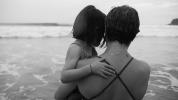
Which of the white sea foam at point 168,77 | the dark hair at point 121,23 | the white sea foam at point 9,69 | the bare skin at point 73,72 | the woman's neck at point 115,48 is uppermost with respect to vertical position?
the dark hair at point 121,23

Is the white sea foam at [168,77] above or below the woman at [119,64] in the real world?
below

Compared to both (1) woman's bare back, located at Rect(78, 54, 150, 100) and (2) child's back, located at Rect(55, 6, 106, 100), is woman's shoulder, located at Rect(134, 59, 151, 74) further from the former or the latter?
(2) child's back, located at Rect(55, 6, 106, 100)

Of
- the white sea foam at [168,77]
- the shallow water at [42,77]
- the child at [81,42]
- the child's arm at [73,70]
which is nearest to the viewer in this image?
the child's arm at [73,70]

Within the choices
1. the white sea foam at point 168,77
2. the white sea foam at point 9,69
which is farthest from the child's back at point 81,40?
the white sea foam at point 9,69

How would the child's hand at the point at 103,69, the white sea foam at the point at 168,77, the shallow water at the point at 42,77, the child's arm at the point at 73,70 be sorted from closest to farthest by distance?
the child's hand at the point at 103,69, the child's arm at the point at 73,70, the shallow water at the point at 42,77, the white sea foam at the point at 168,77

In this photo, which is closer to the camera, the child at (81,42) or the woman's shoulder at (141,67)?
the woman's shoulder at (141,67)

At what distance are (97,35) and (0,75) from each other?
5.47 m

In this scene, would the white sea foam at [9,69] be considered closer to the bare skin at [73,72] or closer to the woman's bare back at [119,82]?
the bare skin at [73,72]

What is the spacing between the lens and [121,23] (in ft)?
5.98

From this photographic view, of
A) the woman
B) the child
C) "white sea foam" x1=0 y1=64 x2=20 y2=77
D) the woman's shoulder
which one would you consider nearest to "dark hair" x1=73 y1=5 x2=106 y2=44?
the child

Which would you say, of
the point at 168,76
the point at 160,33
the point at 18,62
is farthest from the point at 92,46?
the point at 160,33

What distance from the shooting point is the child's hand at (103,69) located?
1.81 meters

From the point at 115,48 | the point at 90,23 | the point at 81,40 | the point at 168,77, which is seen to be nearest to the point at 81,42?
the point at 81,40

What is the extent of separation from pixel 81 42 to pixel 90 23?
266mm
